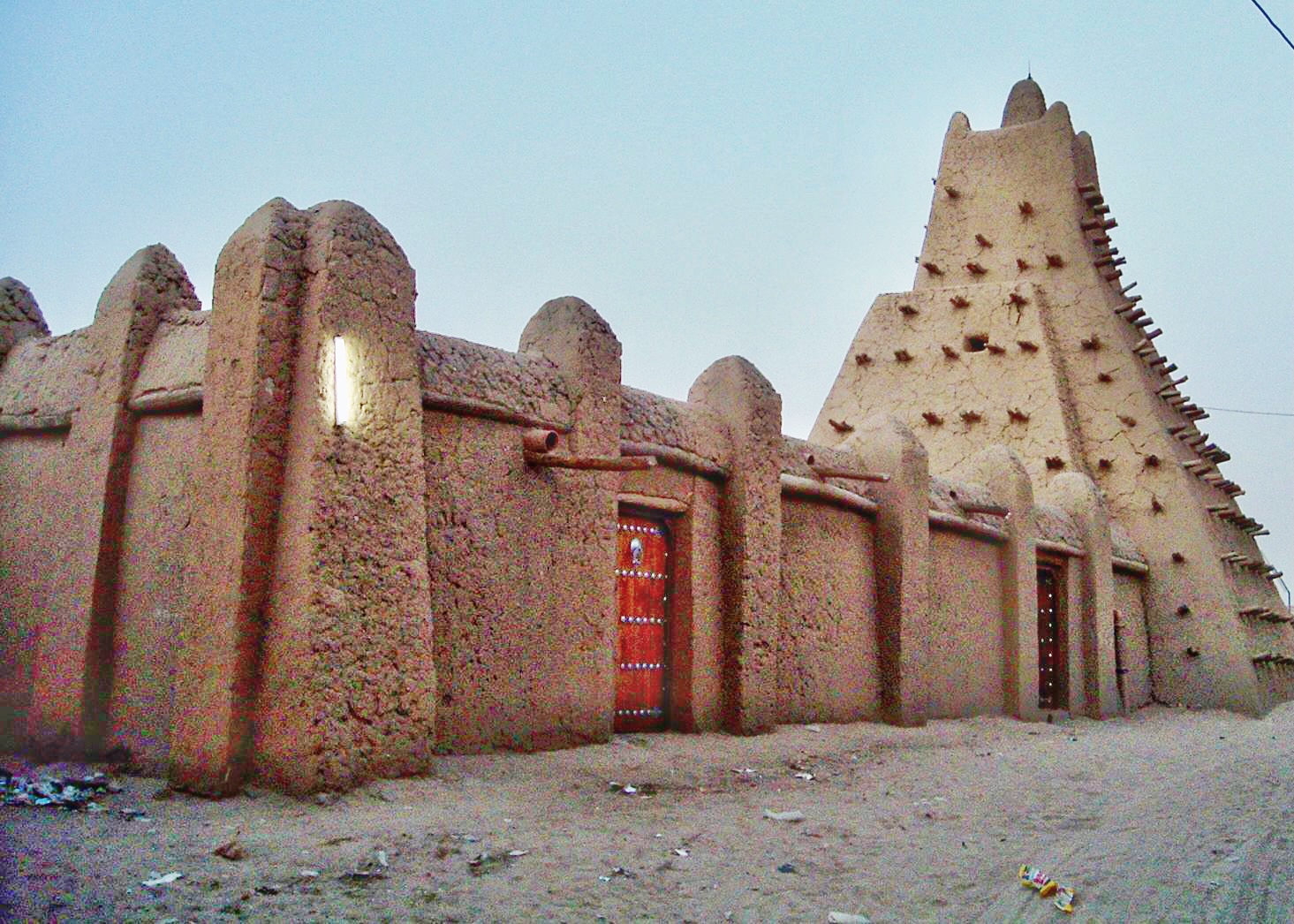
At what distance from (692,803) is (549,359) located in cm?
309

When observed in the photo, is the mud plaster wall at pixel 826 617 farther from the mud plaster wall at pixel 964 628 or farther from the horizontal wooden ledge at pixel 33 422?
the horizontal wooden ledge at pixel 33 422

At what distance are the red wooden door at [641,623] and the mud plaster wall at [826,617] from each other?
4.14 feet

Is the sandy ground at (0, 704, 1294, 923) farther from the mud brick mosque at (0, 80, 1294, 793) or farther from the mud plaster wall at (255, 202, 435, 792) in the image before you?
the mud brick mosque at (0, 80, 1294, 793)

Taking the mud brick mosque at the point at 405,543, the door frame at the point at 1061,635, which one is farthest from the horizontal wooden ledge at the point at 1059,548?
the mud brick mosque at the point at 405,543

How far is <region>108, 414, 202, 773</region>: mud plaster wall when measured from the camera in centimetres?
612

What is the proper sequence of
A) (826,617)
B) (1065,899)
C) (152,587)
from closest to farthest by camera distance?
(1065,899), (152,587), (826,617)

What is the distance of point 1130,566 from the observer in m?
14.8

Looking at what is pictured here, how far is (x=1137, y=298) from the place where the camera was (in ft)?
56.1

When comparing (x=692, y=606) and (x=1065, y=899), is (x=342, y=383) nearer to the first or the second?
(x=692, y=606)

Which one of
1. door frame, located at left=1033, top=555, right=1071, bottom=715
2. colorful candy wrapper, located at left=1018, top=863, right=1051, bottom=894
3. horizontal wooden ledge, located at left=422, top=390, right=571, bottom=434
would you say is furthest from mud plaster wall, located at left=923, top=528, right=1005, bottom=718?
colorful candy wrapper, located at left=1018, top=863, right=1051, bottom=894

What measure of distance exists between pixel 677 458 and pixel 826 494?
2.08m

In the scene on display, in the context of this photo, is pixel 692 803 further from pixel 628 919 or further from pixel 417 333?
pixel 417 333

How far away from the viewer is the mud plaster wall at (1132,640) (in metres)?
14.4

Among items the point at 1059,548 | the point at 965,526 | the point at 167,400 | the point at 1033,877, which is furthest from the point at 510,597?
the point at 1059,548
